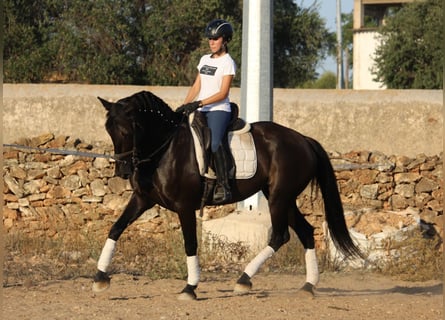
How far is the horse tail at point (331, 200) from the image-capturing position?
10.3 metres

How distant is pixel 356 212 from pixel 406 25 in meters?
19.7

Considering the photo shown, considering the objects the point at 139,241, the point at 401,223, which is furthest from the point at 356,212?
the point at 139,241

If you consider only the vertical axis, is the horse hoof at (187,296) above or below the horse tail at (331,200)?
below

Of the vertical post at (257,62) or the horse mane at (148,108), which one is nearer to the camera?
the horse mane at (148,108)

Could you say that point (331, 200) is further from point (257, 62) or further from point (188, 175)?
point (257, 62)

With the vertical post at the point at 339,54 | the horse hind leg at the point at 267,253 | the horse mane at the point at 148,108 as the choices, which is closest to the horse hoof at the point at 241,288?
the horse hind leg at the point at 267,253

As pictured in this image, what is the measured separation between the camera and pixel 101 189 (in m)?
16.4

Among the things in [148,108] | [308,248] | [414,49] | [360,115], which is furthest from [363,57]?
[148,108]

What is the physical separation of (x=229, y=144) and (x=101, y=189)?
7.07 metres

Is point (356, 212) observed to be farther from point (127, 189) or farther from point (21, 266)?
point (21, 266)

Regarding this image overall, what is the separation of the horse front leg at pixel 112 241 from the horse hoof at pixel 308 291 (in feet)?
5.83

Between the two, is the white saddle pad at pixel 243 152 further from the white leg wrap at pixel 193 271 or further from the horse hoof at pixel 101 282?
the horse hoof at pixel 101 282

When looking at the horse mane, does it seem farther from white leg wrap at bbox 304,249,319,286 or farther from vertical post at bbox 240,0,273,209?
vertical post at bbox 240,0,273,209

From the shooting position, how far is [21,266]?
11.7m
